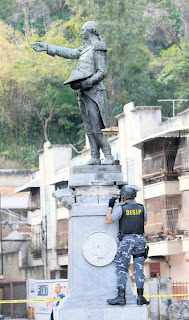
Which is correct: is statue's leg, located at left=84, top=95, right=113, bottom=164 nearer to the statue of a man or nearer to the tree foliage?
the statue of a man

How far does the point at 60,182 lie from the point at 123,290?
134 ft

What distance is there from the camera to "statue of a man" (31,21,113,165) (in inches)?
780

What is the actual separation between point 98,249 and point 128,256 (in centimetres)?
60

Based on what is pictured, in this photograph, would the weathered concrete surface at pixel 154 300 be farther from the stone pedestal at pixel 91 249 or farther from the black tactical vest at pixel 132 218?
the black tactical vest at pixel 132 218

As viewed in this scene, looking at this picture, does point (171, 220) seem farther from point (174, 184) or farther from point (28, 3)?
point (28, 3)

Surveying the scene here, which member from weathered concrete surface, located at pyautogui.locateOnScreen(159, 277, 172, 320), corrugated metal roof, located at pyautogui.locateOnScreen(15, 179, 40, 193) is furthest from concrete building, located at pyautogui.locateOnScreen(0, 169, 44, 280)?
weathered concrete surface, located at pyautogui.locateOnScreen(159, 277, 172, 320)

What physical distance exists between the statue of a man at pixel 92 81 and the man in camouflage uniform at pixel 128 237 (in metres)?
1.44

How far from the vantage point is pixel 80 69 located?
19.9 m

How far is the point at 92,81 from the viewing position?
Answer: 19766mm

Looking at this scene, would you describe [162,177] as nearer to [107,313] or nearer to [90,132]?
[90,132]

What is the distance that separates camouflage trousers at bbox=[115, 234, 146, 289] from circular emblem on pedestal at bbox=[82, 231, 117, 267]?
31 cm

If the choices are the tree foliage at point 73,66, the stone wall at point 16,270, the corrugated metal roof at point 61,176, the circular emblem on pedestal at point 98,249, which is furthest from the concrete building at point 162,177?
the circular emblem on pedestal at point 98,249

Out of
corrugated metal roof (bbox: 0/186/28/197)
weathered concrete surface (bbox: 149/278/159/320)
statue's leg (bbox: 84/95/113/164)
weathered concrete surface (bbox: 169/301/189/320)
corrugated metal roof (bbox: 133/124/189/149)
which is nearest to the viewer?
statue's leg (bbox: 84/95/113/164)

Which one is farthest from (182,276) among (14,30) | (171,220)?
(14,30)
